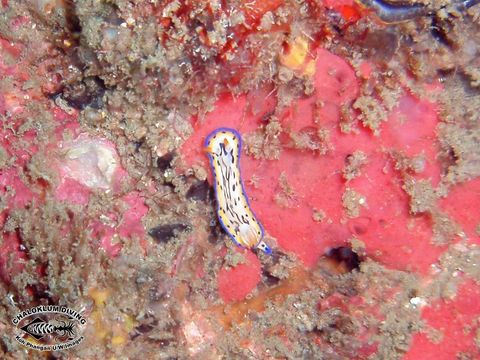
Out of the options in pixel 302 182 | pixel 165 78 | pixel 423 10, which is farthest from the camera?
pixel 302 182

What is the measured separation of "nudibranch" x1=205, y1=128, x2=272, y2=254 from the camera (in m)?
3.23

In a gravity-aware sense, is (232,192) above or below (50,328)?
above

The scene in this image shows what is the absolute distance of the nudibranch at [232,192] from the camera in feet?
10.6

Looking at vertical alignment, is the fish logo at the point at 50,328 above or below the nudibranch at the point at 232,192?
below

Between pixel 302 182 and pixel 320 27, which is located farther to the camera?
pixel 302 182

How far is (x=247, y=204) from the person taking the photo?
3.40m

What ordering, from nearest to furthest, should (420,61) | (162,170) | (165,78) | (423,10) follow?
1. (423,10)
2. (420,61)
3. (165,78)
4. (162,170)

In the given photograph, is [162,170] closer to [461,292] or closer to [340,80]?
[340,80]

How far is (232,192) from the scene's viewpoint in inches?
132

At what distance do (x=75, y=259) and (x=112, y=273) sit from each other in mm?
316

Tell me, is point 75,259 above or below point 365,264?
above

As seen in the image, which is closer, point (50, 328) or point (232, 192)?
point (50, 328)

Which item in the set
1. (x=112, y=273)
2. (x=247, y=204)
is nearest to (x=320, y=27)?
(x=247, y=204)

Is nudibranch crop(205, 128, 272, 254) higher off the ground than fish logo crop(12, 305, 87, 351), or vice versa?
nudibranch crop(205, 128, 272, 254)
